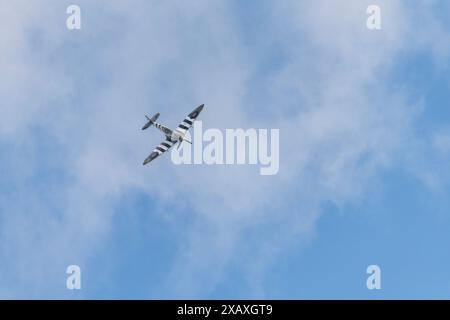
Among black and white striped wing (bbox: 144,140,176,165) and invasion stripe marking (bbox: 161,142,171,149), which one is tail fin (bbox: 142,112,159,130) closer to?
black and white striped wing (bbox: 144,140,176,165)

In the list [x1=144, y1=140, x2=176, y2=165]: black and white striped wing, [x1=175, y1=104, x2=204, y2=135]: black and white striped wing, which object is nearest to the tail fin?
[x1=144, y1=140, x2=176, y2=165]: black and white striped wing

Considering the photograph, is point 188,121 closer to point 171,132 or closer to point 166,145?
point 166,145

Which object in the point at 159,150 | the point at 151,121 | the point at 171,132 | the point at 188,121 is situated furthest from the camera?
the point at 171,132

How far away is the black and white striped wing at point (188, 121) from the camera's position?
97.3m

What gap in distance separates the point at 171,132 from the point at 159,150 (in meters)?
8.24

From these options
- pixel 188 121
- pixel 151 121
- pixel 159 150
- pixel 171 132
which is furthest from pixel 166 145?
pixel 188 121

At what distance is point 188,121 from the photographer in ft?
329

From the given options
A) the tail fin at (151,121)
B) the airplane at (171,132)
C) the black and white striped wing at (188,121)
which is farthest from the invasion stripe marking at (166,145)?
the black and white striped wing at (188,121)

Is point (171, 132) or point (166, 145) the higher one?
point (171, 132)

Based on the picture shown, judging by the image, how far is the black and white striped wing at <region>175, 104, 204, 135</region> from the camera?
319 ft
